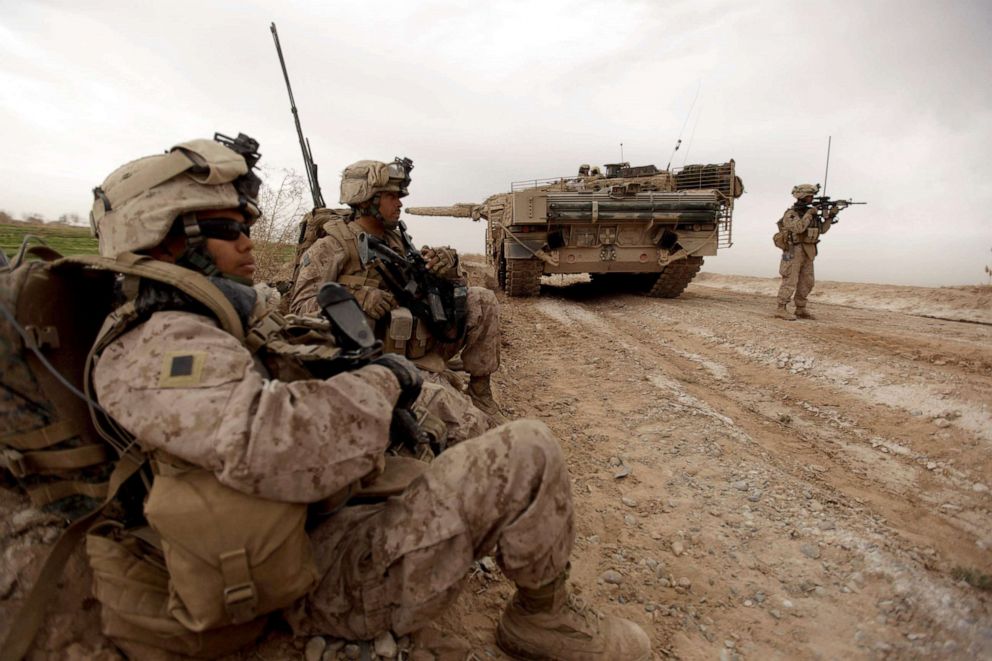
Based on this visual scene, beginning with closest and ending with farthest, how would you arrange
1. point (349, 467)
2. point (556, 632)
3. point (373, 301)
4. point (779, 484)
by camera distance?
point (349, 467) < point (556, 632) < point (779, 484) < point (373, 301)

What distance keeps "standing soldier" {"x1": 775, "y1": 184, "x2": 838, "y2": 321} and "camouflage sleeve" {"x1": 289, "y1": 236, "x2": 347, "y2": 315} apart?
273 inches

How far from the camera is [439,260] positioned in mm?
4309

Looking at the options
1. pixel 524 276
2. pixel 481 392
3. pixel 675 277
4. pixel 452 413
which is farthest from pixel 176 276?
pixel 675 277

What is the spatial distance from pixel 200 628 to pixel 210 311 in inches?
31.3

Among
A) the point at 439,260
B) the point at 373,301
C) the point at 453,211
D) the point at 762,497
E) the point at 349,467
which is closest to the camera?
the point at 349,467

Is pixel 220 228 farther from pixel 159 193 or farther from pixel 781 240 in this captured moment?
pixel 781 240

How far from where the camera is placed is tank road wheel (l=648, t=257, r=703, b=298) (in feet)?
A: 32.1

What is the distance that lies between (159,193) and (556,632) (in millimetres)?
1796

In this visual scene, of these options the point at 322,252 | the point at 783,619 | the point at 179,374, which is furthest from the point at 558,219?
the point at 179,374

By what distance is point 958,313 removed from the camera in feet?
31.8

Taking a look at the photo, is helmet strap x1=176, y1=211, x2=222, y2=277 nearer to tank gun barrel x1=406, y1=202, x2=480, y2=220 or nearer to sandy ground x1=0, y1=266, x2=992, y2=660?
sandy ground x1=0, y1=266, x2=992, y2=660

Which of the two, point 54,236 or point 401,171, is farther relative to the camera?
point 54,236

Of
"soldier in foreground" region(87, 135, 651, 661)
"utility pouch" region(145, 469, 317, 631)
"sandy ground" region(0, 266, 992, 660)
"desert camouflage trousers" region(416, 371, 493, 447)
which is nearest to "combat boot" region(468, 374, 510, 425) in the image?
"sandy ground" region(0, 266, 992, 660)

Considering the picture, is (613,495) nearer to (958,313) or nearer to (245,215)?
(245,215)
